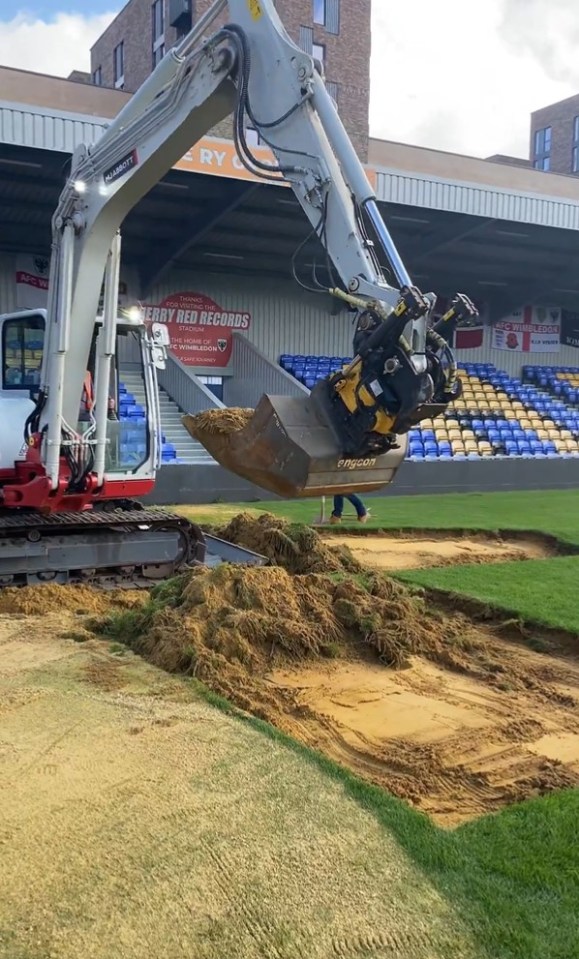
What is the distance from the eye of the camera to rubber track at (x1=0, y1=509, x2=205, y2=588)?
847cm

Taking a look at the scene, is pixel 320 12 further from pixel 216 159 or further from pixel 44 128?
pixel 44 128

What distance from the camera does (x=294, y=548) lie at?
9.45 meters

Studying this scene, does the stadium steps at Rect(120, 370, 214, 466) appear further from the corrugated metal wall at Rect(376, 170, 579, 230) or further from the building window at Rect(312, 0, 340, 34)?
the building window at Rect(312, 0, 340, 34)

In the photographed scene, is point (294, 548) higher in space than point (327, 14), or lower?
lower

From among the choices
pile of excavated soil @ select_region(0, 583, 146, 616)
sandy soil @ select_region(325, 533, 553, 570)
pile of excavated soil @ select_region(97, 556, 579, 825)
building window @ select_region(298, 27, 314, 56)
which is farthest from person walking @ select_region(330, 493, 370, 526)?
building window @ select_region(298, 27, 314, 56)

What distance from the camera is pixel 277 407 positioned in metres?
5.47

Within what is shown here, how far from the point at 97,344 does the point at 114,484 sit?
1.52 meters

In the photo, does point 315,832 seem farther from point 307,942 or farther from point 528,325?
point 528,325

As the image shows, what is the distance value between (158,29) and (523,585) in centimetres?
3373

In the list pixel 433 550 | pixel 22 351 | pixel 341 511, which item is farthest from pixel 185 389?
pixel 22 351

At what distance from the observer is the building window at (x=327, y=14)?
109ft

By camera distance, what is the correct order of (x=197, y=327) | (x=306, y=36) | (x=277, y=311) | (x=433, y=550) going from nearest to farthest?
(x=433, y=550), (x=197, y=327), (x=277, y=311), (x=306, y=36)

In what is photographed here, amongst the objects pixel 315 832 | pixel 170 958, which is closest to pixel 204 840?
pixel 315 832

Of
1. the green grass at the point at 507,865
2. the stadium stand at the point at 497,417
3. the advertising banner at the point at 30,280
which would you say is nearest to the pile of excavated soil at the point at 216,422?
the green grass at the point at 507,865
